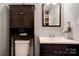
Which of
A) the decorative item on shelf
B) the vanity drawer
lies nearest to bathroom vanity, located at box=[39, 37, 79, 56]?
the vanity drawer

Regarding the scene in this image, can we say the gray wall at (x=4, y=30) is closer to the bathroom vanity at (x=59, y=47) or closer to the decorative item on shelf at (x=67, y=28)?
the bathroom vanity at (x=59, y=47)

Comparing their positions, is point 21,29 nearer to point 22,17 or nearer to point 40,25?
point 22,17

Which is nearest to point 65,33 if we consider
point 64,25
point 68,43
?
point 64,25

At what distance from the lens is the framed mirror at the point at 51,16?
228 centimetres

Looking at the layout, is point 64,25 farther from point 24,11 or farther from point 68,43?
point 24,11

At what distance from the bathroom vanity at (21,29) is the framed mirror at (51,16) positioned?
0.22 metres

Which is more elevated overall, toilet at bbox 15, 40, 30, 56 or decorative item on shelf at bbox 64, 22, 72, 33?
decorative item on shelf at bbox 64, 22, 72, 33

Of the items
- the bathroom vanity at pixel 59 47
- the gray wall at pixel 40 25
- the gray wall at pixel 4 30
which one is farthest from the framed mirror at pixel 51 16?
the gray wall at pixel 4 30

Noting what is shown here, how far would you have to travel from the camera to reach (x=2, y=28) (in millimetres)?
2221

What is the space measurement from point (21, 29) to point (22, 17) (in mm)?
220

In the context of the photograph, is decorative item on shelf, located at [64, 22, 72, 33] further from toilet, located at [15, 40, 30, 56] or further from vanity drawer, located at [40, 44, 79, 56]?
toilet, located at [15, 40, 30, 56]

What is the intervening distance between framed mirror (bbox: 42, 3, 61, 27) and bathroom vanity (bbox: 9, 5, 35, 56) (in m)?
0.22

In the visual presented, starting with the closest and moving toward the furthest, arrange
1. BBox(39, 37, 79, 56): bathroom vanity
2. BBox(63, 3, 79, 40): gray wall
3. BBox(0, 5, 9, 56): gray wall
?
1. BBox(39, 37, 79, 56): bathroom vanity
2. BBox(63, 3, 79, 40): gray wall
3. BBox(0, 5, 9, 56): gray wall

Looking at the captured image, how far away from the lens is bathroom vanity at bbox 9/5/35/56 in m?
2.29
